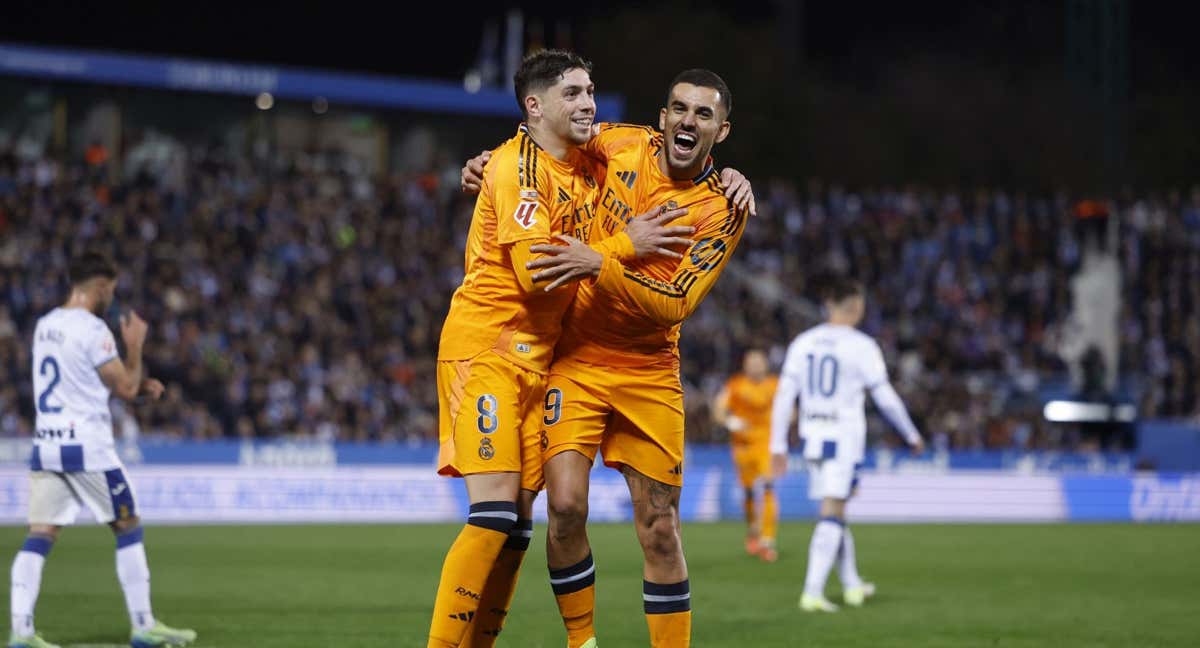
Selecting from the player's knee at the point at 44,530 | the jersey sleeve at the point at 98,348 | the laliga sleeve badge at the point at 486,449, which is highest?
the jersey sleeve at the point at 98,348

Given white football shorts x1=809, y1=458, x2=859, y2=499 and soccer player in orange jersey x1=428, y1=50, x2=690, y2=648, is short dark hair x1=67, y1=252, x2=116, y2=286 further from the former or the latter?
white football shorts x1=809, y1=458, x2=859, y2=499

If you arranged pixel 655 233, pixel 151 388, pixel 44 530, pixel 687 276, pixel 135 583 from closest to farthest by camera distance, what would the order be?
pixel 655 233 → pixel 687 276 → pixel 135 583 → pixel 44 530 → pixel 151 388

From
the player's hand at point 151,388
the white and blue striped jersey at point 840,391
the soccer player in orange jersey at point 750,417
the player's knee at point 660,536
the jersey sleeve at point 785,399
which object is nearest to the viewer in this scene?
the player's knee at point 660,536

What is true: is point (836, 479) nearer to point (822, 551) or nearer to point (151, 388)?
point (822, 551)

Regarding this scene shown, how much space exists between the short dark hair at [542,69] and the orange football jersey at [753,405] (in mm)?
11292

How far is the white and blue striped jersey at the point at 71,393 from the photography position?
360 inches

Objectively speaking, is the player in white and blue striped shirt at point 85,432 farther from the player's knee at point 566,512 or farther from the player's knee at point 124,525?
the player's knee at point 566,512

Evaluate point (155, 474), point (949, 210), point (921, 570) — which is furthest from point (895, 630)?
point (949, 210)

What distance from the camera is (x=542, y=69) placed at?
686 cm

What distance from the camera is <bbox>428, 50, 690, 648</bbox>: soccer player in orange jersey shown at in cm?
657

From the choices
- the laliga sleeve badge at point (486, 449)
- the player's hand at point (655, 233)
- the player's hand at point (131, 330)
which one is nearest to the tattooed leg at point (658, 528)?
the laliga sleeve badge at point (486, 449)

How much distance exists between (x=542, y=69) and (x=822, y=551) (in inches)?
217

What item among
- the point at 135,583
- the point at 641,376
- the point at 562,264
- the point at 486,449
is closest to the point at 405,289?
the point at 135,583

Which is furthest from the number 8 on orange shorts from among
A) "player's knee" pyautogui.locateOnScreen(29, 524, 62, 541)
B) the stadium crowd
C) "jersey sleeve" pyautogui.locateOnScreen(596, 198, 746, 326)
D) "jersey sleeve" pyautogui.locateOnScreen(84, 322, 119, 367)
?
the stadium crowd
